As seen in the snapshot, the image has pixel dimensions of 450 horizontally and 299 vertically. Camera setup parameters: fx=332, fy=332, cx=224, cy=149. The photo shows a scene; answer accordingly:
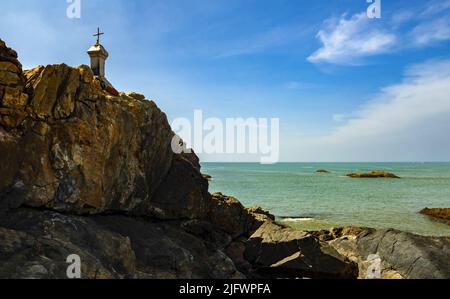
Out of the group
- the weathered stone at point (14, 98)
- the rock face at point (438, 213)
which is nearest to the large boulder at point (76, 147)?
the weathered stone at point (14, 98)

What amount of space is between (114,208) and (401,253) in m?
Answer: 16.7

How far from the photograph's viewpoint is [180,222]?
21.8 metres

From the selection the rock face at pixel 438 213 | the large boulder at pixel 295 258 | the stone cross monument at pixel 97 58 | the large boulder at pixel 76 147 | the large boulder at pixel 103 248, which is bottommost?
the rock face at pixel 438 213

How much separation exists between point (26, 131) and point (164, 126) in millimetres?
9264

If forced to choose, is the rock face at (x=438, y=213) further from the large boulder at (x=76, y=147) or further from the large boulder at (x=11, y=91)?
the large boulder at (x=11, y=91)

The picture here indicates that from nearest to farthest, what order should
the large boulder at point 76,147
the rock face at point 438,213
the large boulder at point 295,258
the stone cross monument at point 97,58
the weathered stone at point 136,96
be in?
the large boulder at point 76,147 < the large boulder at point 295,258 < the weathered stone at point 136,96 < the stone cross monument at point 97,58 < the rock face at point 438,213

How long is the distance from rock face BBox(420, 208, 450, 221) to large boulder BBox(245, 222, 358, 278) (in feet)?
108

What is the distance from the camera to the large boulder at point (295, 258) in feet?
62.7

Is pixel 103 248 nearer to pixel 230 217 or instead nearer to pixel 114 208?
pixel 114 208

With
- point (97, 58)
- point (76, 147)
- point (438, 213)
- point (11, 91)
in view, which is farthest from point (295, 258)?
point (438, 213)

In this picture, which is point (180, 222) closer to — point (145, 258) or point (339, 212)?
point (145, 258)

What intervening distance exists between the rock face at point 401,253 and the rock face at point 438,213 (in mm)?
28925

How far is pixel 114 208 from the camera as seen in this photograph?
18.6 m
